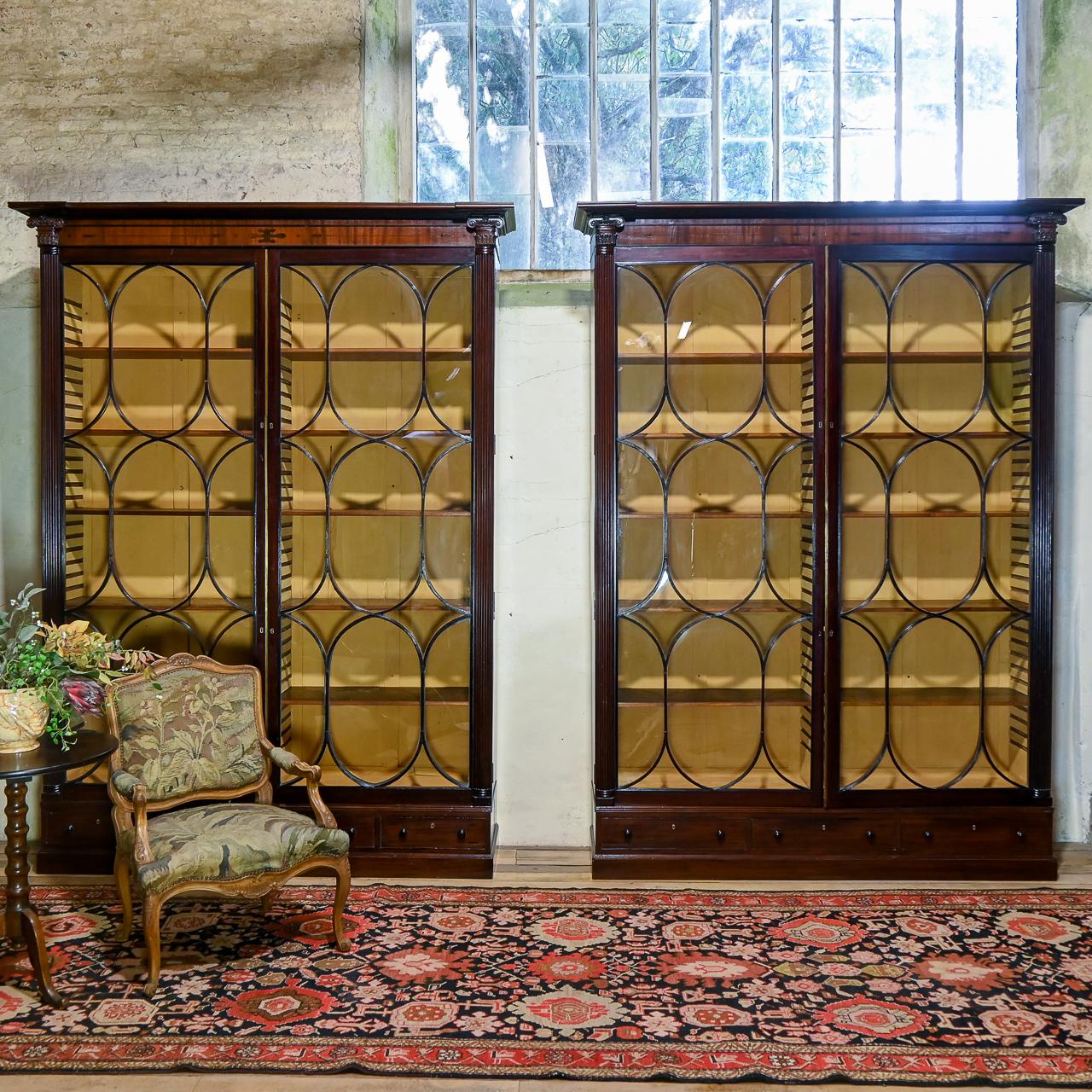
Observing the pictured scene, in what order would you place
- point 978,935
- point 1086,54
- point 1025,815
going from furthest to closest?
point 1086,54
point 1025,815
point 978,935

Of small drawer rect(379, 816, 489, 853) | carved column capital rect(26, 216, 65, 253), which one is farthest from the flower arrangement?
carved column capital rect(26, 216, 65, 253)

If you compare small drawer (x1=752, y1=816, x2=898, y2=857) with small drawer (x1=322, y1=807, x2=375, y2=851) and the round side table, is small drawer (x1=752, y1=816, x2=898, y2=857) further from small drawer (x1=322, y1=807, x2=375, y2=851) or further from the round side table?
the round side table

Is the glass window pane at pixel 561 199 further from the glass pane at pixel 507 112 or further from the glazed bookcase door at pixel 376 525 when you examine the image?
the glazed bookcase door at pixel 376 525

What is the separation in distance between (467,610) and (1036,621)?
2.24 m

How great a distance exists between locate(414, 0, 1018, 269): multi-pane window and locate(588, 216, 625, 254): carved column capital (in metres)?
0.65

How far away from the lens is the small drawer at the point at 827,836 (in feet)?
12.7

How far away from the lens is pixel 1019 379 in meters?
3.87

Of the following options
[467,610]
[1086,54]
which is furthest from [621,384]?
[1086,54]

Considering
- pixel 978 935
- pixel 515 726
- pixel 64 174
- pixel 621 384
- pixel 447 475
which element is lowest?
pixel 978 935

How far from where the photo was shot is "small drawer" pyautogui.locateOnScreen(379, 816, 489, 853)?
3.87m

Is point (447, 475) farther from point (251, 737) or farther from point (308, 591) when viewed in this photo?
point (251, 737)

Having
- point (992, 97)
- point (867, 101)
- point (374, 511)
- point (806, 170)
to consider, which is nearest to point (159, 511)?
point (374, 511)

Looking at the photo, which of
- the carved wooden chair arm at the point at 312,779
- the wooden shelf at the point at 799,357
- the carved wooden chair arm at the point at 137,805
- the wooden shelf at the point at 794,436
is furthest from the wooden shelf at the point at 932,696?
the carved wooden chair arm at the point at 137,805

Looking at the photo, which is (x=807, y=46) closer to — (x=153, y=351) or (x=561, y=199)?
(x=561, y=199)
